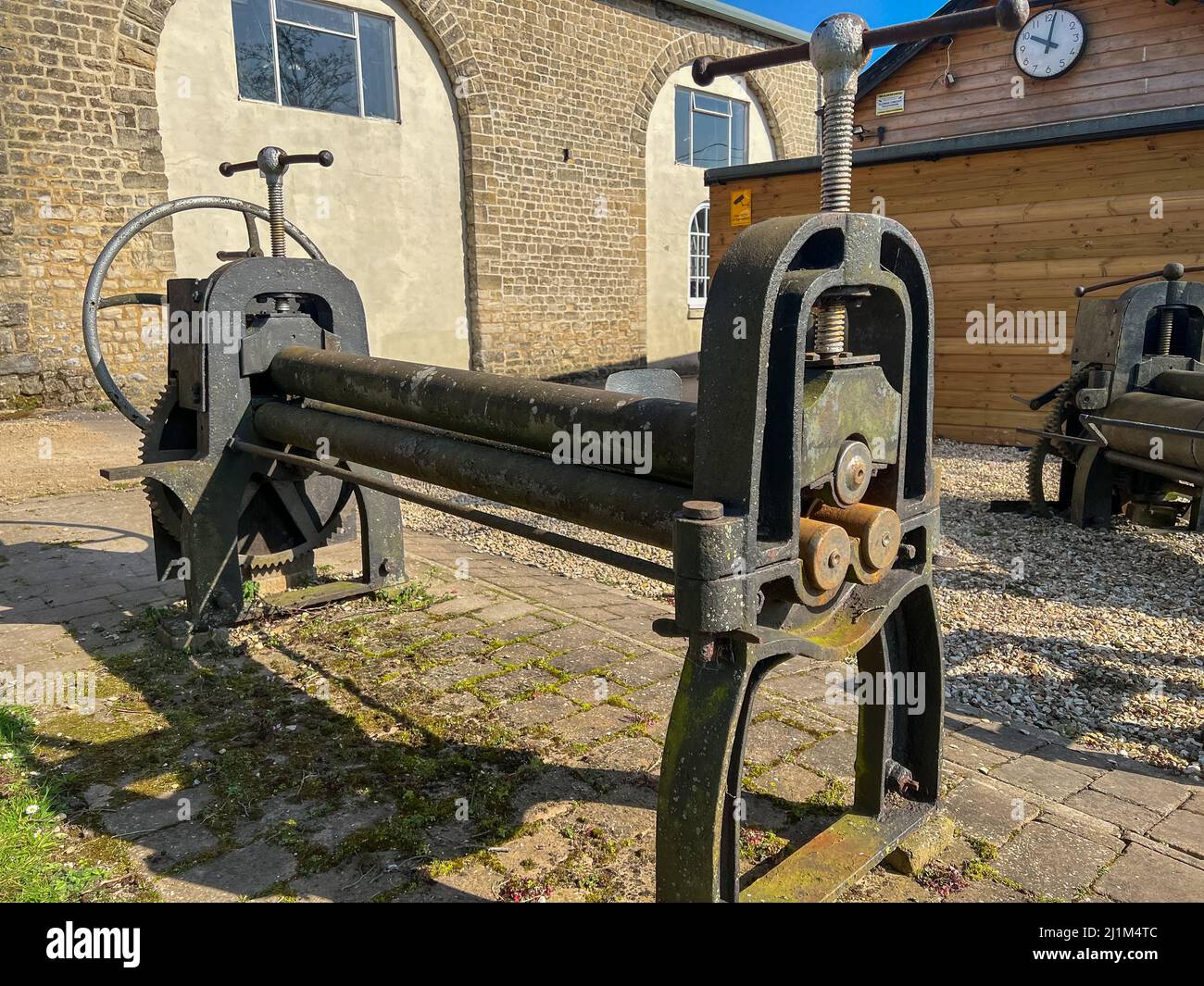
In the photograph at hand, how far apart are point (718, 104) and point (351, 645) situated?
658 inches

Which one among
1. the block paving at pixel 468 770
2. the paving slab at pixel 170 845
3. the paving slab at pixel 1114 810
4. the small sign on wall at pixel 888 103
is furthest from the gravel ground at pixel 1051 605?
the small sign on wall at pixel 888 103

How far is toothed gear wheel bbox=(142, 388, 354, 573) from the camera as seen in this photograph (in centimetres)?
395

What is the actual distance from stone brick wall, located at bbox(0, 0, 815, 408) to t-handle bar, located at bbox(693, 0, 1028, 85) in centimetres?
1005

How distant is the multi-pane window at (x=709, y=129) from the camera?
17.1m

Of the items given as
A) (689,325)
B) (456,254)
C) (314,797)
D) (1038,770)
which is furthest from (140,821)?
(689,325)

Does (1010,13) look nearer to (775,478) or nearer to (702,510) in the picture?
(775,478)

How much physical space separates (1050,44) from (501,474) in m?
14.5

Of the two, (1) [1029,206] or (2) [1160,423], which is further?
(1) [1029,206]

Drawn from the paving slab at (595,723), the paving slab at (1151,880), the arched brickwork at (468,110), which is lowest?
the paving slab at (1151,880)

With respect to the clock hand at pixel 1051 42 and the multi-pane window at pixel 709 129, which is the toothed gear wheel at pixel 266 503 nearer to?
the clock hand at pixel 1051 42

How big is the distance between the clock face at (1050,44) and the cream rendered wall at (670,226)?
5.55m

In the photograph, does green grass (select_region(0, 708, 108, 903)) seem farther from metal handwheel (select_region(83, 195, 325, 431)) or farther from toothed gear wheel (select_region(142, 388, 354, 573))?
metal handwheel (select_region(83, 195, 325, 431))

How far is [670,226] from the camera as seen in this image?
56.6 feet

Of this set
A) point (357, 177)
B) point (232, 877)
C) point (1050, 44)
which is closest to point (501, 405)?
point (232, 877)
